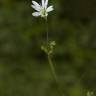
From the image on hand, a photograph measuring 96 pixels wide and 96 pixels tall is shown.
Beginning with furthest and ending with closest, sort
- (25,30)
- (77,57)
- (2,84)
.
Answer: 1. (25,30)
2. (77,57)
3. (2,84)

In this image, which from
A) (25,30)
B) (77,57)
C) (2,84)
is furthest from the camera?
(25,30)

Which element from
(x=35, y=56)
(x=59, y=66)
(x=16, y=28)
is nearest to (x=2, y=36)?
(x=16, y=28)

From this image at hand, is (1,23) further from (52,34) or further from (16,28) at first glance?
(52,34)

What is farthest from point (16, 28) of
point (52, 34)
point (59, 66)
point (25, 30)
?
point (59, 66)

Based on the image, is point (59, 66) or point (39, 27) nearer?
point (59, 66)

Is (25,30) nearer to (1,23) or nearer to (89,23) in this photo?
(1,23)

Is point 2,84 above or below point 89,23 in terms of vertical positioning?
below
